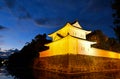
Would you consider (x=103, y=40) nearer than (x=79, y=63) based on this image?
No

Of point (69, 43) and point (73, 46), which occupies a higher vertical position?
point (69, 43)

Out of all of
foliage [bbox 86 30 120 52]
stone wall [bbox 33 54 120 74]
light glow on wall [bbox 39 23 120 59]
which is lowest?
stone wall [bbox 33 54 120 74]

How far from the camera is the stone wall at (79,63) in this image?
65.0ft

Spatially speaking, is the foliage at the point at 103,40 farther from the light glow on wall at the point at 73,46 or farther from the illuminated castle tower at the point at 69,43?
the illuminated castle tower at the point at 69,43

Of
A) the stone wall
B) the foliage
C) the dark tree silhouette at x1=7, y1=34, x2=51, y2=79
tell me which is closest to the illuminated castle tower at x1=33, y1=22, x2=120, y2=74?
the stone wall

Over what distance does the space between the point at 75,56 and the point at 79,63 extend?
97cm

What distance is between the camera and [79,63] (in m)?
20.5

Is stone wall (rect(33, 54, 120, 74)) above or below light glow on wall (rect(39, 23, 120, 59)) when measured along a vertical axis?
below

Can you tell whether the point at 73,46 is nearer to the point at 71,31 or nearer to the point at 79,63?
the point at 79,63

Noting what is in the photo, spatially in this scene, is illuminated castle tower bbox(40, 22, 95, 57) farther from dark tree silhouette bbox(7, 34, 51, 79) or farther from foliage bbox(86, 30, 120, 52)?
dark tree silhouette bbox(7, 34, 51, 79)

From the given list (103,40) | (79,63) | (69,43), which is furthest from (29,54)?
(79,63)

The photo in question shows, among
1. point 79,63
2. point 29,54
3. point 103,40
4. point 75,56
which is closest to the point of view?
point 79,63

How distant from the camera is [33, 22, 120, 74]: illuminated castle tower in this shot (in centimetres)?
2034

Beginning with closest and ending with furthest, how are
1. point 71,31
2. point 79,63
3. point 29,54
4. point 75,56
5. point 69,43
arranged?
point 79,63 → point 75,56 → point 69,43 → point 71,31 → point 29,54
